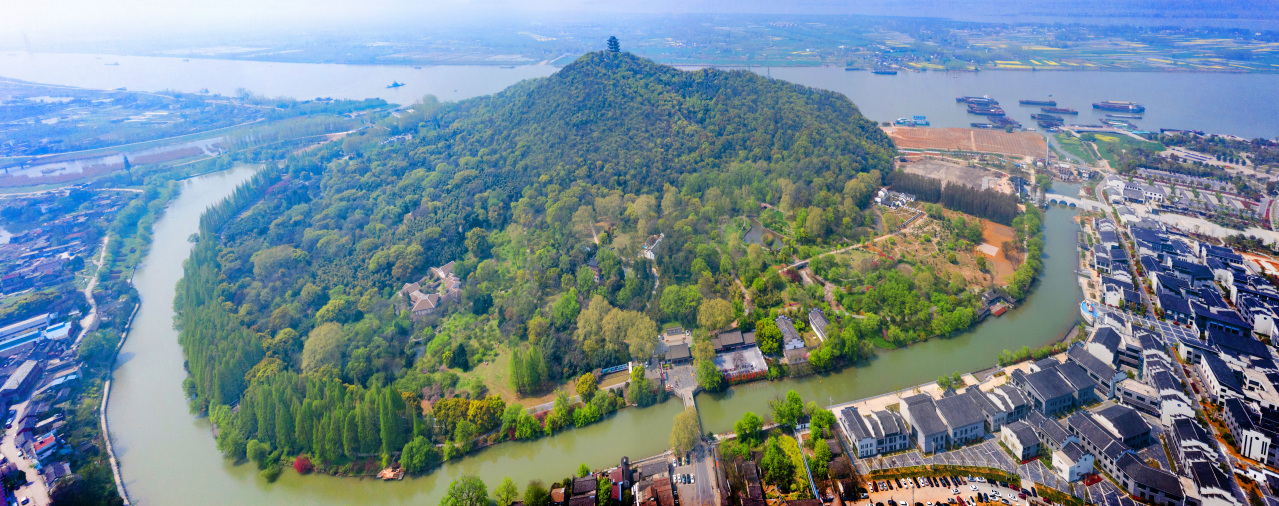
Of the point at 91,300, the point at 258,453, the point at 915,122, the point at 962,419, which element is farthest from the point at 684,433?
the point at 915,122

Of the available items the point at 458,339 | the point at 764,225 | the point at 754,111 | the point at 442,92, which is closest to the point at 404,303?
the point at 458,339

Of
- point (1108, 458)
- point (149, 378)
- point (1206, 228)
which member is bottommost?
point (149, 378)

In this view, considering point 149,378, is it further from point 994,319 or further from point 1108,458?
point 994,319

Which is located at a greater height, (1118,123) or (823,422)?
(1118,123)

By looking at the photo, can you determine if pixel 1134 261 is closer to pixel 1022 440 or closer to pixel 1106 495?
pixel 1022 440

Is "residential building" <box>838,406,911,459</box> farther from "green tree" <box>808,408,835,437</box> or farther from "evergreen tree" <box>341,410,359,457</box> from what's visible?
"evergreen tree" <box>341,410,359,457</box>

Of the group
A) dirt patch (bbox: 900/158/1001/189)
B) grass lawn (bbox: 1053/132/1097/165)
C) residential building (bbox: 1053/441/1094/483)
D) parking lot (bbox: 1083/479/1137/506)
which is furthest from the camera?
grass lawn (bbox: 1053/132/1097/165)

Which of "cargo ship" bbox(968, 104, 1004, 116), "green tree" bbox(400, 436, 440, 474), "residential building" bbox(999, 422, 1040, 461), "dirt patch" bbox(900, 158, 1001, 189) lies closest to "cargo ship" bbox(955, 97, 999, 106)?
"cargo ship" bbox(968, 104, 1004, 116)
